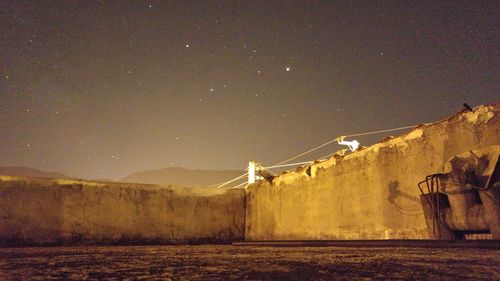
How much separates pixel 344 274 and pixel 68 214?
26.9 feet

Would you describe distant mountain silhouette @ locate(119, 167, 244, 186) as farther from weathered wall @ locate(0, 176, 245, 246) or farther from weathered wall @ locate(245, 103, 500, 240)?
weathered wall @ locate(245, 103, 500, 240)

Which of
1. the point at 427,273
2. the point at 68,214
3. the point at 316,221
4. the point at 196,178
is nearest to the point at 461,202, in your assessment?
the point at 427,273

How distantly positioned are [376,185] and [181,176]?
6412 inches

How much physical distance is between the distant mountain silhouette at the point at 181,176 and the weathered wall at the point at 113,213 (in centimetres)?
14375

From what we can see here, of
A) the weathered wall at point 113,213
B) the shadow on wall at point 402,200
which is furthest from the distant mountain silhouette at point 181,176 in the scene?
the shadow on wall at point 402,200

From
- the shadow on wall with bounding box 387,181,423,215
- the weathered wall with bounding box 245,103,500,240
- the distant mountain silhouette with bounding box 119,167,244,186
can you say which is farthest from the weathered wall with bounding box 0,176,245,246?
the distant mountain silhouette with bounding box 119,167,244,186

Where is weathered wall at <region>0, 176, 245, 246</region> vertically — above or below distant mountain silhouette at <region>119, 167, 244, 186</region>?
below

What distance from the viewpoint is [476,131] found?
4.61m

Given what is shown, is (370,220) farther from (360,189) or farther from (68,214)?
(68,214)

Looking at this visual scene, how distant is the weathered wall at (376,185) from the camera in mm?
4863

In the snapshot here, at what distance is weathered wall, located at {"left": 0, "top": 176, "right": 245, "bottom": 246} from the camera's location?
757 centimetres

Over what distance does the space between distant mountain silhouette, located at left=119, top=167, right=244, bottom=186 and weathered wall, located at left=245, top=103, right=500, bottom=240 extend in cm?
14582

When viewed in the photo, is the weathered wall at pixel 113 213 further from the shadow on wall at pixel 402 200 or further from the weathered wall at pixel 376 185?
the shadow on wall at pixel 402 200

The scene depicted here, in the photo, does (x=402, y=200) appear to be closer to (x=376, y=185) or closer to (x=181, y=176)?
(x=376, y=185)
